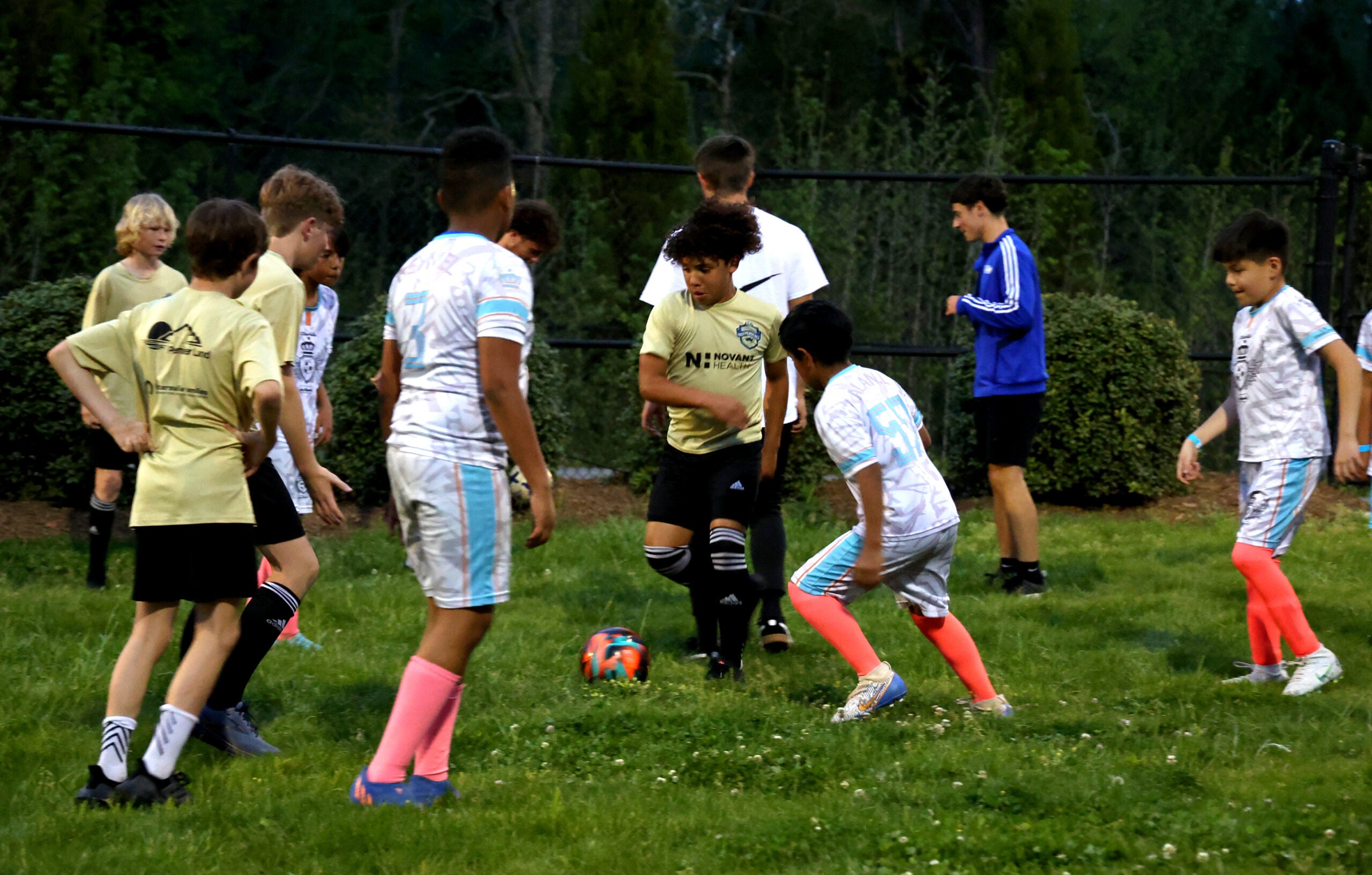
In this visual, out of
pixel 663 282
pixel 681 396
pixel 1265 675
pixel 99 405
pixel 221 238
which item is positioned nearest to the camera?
pixel 221 238

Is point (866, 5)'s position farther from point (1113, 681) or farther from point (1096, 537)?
point (1113, 681)

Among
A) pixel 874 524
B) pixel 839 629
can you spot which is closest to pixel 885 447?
pixel 874 524

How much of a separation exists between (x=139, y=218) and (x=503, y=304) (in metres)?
3.87

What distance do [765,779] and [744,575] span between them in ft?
4.31

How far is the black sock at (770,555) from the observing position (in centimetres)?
629

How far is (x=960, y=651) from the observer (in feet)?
16.8

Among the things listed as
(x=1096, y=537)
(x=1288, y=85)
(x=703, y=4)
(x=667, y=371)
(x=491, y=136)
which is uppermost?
(x=703, y=4)

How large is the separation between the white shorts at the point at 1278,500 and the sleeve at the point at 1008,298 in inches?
77.9

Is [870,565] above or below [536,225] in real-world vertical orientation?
below

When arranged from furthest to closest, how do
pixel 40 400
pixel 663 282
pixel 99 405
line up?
pixel 40 400, pixel 663 282, pixel 99 405

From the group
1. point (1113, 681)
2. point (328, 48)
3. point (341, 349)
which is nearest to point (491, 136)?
point (1113, 681)

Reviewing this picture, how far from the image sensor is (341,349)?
30.5 feet

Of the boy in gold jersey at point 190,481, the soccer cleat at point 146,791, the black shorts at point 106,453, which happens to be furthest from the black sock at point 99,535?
the soccer cleat at point 146,791

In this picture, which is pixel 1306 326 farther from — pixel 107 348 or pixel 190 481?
pixel 107 348
